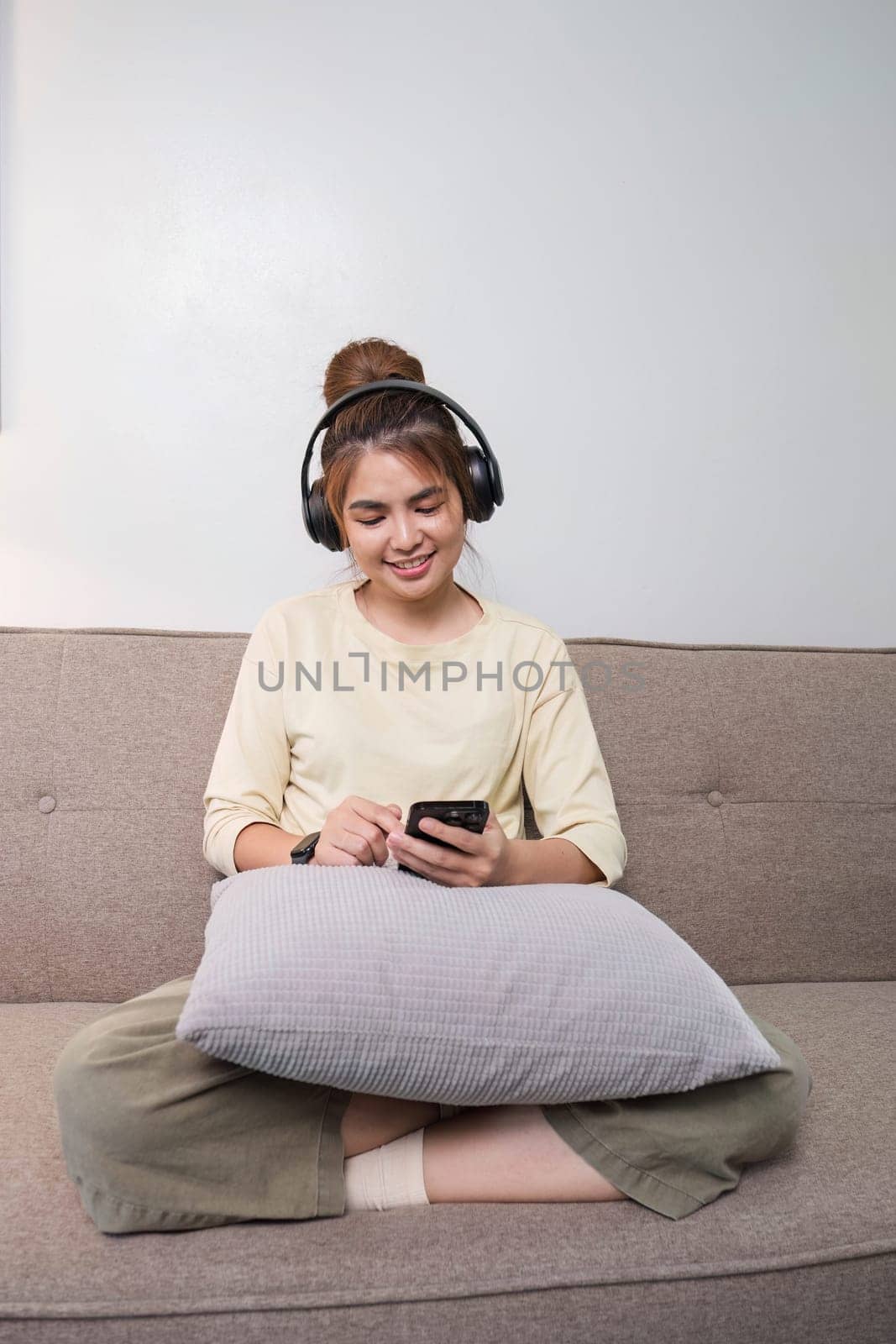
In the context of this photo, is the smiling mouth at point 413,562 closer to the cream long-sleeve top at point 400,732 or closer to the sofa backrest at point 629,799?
the cream long-sleeve top at point 400,732

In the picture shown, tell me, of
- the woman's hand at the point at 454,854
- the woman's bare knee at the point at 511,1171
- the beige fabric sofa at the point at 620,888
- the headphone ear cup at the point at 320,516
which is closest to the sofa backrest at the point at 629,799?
the beige fabric sofa at the point at 620,888

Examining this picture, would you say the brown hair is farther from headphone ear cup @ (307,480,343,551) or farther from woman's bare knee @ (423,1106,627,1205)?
woman's bare knee @ (423,1106,627,1205)

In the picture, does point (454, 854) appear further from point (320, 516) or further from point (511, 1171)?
point (320, 516)

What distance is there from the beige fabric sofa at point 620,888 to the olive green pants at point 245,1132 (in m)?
0.02

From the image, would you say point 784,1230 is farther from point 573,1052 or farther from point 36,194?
point 36,194

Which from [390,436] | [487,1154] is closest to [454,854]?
[487,1154]

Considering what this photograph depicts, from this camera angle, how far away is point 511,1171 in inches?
36.7

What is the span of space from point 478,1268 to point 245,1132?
8.8 inches

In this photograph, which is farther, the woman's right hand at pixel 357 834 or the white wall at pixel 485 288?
the white wall at pixel 485 288

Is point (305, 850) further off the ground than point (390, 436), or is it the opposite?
point (390, 436)

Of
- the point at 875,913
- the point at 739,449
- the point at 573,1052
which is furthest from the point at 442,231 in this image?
the point at 573,1052

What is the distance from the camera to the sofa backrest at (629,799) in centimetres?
135

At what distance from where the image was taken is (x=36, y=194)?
176 cm

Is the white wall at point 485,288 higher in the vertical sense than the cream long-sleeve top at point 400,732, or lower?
higher
